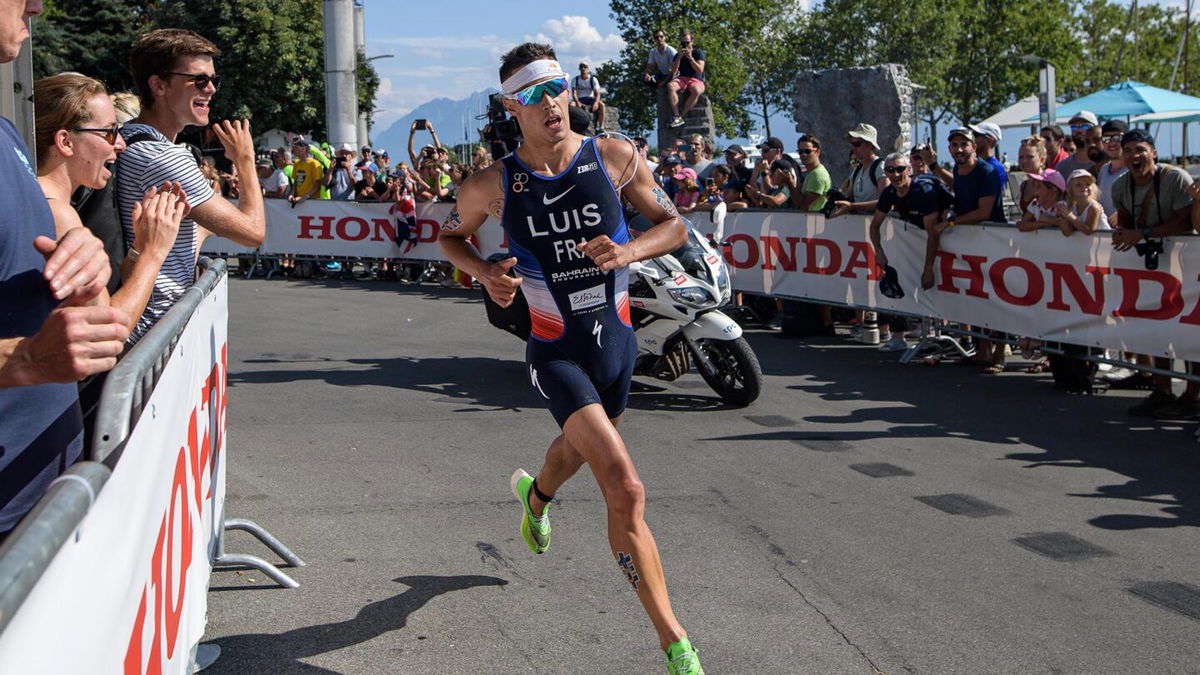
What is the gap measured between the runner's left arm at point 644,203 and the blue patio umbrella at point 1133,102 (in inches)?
868

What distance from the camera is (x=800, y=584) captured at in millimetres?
5305

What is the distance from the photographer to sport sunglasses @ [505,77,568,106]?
16.4 ft

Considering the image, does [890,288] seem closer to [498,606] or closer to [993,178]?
[993,178]

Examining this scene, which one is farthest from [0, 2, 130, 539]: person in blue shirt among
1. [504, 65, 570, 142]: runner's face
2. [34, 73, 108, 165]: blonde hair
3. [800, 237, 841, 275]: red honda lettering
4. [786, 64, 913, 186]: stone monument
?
[786, 64, 913, 186]: stone monument

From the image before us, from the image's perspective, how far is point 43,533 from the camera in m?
1.72

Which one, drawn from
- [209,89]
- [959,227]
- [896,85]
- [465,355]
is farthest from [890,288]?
[896,85]

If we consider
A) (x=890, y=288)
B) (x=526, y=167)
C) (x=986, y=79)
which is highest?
(x=986, y=79)

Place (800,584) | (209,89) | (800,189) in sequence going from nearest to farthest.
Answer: (209,89)
(800,584)
(800,189)

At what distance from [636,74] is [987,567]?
87.5 m

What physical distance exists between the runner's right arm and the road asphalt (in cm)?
129

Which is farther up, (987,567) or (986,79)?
(986,79)

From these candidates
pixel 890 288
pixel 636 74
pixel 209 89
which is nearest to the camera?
pixel 209 89

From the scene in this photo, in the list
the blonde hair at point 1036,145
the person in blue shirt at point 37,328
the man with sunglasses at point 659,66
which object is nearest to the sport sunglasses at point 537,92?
the person in blue shirt at point 37,328

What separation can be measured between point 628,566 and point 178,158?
6.95ft
